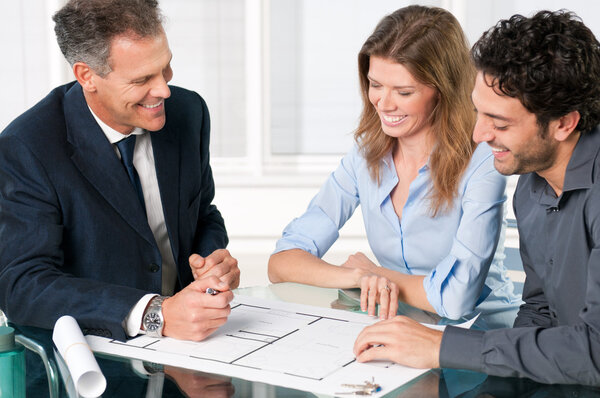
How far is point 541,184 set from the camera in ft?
6.52

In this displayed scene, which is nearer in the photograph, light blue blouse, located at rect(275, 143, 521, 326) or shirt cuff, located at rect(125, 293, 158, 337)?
shirt cuff, located at rect(125, 293, 158, 337)

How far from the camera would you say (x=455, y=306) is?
2.08 m

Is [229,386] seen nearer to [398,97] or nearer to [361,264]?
[361,264]

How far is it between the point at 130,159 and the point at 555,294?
123 centimetres

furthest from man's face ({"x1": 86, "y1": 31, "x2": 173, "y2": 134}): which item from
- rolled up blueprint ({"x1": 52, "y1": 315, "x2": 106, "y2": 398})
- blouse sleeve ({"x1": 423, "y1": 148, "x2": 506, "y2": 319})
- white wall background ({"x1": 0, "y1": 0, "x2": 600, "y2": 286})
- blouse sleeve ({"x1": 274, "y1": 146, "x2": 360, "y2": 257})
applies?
white wall background ({"x1": 0, "y1": 0, "x2": 600, "y2": 286})

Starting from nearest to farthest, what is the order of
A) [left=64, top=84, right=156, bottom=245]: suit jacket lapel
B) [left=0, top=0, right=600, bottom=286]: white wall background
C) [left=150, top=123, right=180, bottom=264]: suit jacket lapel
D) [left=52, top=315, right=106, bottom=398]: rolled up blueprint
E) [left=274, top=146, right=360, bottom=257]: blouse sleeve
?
[left=52, top=315, right=106, bottom=398]: rolled up blueprint < [left=64, top=84, right=156, bottom=245]: suit jacket lapel < [left=150, top=123, right=180, bottom=264]: suit jacket lapel < [left=274, top=146, right=360, bottom=257]: blouse sleeve < [left=0, top=0, right=600, bottom=286]: white wall background

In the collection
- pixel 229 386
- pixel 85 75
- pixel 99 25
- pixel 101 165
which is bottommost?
pixel 229 386

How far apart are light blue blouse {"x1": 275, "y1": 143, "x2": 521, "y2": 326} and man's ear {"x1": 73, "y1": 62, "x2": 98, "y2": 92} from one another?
760mm

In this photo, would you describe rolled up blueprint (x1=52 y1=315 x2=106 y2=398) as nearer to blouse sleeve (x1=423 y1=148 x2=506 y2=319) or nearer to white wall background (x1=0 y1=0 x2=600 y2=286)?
blouse sleeve (x1=423 y1=148 x2=506 y2=319)

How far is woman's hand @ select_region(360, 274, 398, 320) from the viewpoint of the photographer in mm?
2027

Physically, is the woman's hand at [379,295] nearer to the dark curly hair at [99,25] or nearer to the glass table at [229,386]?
the glass table at [229,386]

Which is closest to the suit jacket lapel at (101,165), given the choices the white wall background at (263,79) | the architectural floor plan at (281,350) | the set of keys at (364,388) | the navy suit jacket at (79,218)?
the navy suit jacket at (79,218)

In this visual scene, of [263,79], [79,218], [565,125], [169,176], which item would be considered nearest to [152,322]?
[79,218]

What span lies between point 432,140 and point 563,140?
587mm
